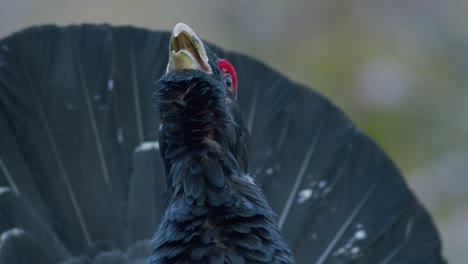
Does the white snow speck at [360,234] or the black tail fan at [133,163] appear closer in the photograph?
the black tail fan at [133,163]

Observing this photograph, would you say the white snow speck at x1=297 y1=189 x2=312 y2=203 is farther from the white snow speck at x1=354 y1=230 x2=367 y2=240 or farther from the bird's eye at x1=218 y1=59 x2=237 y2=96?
the bird's eye at x1=218 y1=59 x2=237 y2=96

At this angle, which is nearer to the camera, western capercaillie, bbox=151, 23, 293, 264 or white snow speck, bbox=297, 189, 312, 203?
western capercaillie, bbox=151, 23, 293, 264

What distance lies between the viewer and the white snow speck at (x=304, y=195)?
491 centimetres

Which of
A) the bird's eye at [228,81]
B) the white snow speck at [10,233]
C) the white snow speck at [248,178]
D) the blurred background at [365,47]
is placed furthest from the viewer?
the blurred background at [365,47]

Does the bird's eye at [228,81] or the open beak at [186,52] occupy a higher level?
the open beak at [186,52]

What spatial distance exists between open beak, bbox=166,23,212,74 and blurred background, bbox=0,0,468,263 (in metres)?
5.48

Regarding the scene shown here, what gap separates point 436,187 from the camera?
8.82 metres

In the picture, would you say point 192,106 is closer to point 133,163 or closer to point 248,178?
point 248,178

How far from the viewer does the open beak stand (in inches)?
144

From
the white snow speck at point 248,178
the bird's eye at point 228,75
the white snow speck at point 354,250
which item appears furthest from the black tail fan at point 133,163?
the white snow speck at point 248,178

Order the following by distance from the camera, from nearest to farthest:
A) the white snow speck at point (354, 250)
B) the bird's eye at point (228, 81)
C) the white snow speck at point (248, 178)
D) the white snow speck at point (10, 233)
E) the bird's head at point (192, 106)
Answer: the bird's head at point (192, 106), the white snow speck at point (248, 178), the bird's eye at point (228, 81), the white snow speck at point (10, 233), the white snow speck at point (354, 250)

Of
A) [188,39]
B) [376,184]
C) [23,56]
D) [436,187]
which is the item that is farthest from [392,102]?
[188,39]

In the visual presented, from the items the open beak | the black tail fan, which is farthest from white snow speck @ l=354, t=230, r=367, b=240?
the open beak

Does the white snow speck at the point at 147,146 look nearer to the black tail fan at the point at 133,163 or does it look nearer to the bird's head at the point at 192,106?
the black tail fan at the point at 133,163
